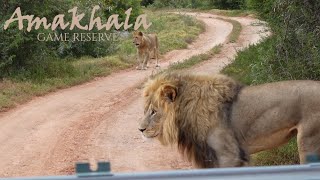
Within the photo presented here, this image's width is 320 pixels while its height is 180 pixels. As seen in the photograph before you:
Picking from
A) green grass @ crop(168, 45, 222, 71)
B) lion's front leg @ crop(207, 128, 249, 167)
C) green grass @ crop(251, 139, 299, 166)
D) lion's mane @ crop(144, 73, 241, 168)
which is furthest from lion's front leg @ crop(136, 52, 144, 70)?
lion's front leg @ crop(207, 128, 249, 167)

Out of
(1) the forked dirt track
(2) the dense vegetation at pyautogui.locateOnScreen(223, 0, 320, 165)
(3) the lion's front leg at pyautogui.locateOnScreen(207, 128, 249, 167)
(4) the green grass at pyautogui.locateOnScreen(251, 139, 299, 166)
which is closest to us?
(3) the lion's front leg at pyautogui.locateOnScreen(207, 128, 249, 167)

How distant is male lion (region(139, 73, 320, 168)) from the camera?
15.5 feet

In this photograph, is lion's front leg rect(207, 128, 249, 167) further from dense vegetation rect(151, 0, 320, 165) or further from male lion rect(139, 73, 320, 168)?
dense vegetation rect(151, 0, 320, 165)

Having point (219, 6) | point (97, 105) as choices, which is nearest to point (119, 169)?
point (97, 105)

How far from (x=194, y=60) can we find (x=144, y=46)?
157cm

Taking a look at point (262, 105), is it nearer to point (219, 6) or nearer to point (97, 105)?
point (97, 105)

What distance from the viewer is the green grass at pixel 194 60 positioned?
16.7m

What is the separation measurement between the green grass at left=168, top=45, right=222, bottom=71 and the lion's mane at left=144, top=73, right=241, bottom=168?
1097 cm

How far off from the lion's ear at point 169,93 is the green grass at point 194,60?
11034 mm

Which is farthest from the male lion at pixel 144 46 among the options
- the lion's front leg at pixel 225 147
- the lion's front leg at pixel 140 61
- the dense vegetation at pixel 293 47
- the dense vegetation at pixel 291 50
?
the lion's front leg at pixel 225 147

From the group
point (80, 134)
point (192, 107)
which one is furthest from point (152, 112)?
point (80, 134)

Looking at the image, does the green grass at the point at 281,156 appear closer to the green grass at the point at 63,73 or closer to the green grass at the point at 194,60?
the green grass at the point at 63,73

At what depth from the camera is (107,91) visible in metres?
13.5

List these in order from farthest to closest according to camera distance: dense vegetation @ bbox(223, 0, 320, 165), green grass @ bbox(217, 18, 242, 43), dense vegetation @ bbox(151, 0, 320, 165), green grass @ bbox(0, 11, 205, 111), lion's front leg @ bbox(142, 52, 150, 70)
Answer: green grass @ bbox(217, 18, 242, 43)
lion's front leg @ bbox(142, 52, 150, 70)
green grass @ bbox(0, 11, 205, 111)
dense vegetation @ bbox(223, 0, 320, 165)
dense vegetation @ bbox(151, 0, 320, 165)
